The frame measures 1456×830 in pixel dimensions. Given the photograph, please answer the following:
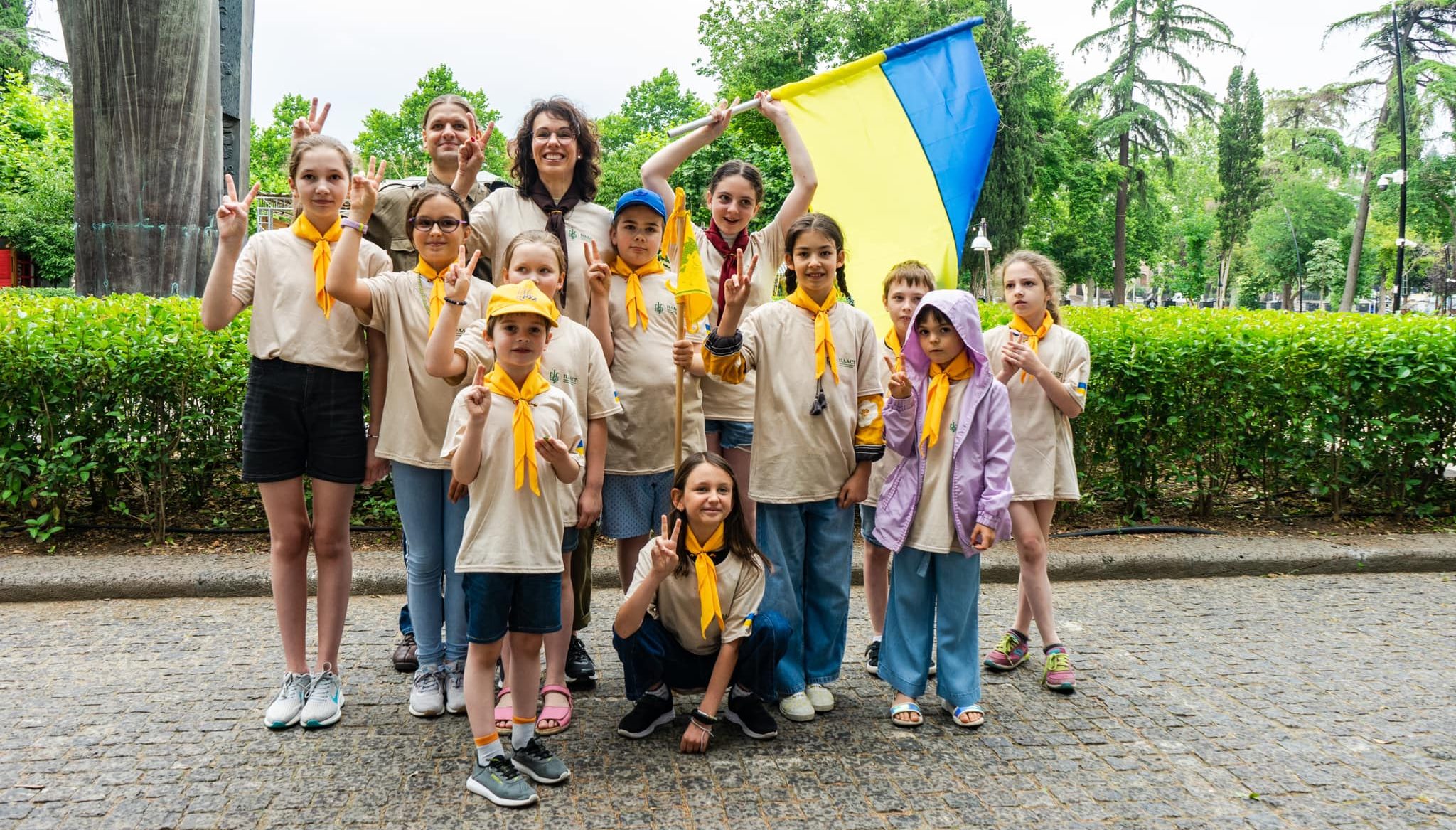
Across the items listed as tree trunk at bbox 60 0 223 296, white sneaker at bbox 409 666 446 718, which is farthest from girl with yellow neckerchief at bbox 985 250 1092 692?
tree trunk at bbox 60 0 223 296

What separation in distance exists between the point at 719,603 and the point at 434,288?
1.59 metres

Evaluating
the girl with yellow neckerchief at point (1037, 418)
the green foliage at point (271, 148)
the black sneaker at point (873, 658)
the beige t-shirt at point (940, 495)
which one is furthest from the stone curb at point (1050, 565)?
the green foliage at point (271, 148)

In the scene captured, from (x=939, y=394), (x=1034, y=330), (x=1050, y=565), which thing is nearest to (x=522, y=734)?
(x=939, y=394)

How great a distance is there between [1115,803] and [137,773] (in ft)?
10.5

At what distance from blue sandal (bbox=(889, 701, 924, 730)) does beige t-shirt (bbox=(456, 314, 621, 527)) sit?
1.46 m

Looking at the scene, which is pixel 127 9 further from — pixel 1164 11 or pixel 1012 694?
pixel 1164 11

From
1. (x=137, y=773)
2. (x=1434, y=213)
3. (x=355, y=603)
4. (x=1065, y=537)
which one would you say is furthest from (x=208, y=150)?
(x=1434, y=213)

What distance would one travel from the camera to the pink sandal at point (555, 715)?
3.82 m

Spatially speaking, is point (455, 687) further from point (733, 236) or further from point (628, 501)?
point (733, 236)

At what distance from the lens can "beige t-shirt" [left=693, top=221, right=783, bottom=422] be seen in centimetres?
439

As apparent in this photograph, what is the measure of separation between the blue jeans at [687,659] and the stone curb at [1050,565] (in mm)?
2122

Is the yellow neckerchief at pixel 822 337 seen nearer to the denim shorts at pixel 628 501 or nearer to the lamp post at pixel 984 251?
the denim shorts at pixel 628 501

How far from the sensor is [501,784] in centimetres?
327

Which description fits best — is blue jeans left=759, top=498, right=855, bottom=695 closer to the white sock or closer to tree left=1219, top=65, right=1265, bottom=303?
the white sock
